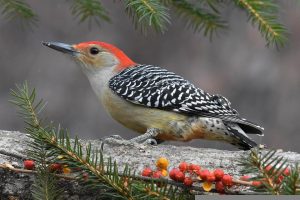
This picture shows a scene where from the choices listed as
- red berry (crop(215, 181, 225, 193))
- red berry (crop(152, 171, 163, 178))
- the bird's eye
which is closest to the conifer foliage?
the bird's eye

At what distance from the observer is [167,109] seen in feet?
19.4

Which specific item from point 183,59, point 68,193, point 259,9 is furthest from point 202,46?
point 68,193

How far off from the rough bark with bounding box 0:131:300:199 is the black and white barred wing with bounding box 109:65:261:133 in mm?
1094

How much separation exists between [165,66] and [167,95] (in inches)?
110

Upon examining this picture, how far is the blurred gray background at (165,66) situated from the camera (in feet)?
28.0

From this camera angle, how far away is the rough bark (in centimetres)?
395

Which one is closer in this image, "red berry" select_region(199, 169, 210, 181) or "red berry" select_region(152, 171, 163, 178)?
"red berry" select_region(199, 169, 210, 181)

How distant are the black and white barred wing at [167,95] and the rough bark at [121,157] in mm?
1094

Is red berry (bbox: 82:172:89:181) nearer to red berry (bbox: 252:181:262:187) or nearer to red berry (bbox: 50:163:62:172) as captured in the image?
red berry (bbox: 50:163:62:172)

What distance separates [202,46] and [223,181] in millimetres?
5544

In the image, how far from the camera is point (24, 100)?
3.46 m

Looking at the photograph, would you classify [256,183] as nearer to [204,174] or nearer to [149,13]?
[204,174]

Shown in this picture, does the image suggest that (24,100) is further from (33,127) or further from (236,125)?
(236,125)

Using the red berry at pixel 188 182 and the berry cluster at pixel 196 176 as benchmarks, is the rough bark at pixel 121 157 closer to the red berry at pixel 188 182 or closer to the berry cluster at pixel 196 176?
the berry cluster at pixel 196 176
